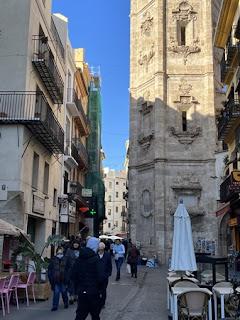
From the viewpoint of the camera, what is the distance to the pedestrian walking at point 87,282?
7.12 metres

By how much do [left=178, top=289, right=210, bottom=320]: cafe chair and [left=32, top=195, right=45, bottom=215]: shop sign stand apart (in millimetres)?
12171

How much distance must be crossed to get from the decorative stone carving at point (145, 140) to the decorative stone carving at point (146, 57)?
546 cm

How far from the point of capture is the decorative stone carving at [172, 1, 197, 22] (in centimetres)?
3666

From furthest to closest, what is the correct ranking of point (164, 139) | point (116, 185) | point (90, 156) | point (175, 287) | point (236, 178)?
point (116, 185), point (90, 156), point (164, 139), point (236, 178), point (175, 287)

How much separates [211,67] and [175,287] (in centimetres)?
2802

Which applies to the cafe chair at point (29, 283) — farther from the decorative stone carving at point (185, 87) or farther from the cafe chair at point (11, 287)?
the decorative stone carving at point (185, 87)

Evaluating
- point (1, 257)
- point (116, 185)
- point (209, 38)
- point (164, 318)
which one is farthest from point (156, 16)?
point (116, 185)

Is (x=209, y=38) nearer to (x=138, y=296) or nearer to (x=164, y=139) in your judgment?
(x=164, y=139)

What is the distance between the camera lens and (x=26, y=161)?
1858 cm

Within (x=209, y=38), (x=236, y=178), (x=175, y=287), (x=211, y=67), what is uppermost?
(x=209, y=38)

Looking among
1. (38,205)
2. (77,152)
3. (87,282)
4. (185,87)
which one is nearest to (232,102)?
(38,205)

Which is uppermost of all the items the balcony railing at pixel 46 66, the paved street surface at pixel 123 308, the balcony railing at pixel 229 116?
the balcony railing at pixel 46 66

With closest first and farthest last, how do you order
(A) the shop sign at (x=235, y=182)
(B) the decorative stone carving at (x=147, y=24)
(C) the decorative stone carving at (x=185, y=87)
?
(A) the shop sign at (x=235, y=182) < (C) the decorative stone carving at (x=185, y=87) < (B) the decorative stone carving at (x=147, y=24)

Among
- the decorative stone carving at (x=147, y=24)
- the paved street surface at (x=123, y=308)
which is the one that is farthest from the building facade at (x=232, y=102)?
the decorative stone carving at (x=147, y=24)
